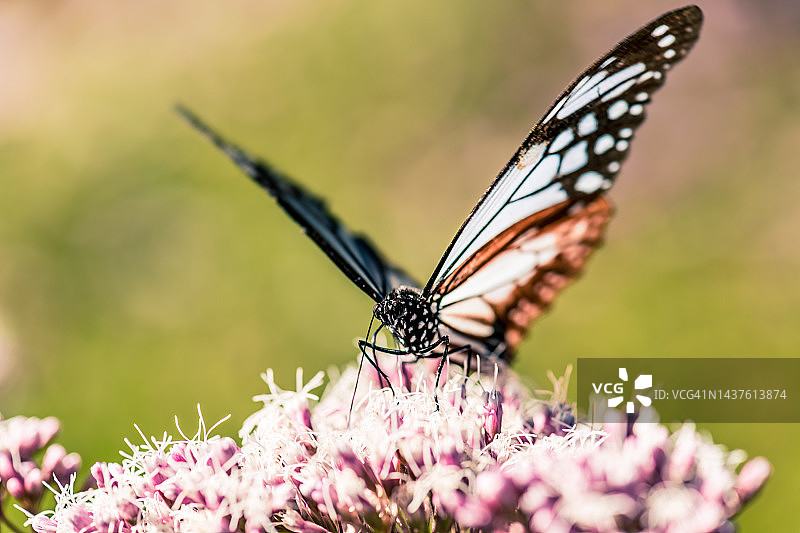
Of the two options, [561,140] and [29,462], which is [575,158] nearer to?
[561,140]

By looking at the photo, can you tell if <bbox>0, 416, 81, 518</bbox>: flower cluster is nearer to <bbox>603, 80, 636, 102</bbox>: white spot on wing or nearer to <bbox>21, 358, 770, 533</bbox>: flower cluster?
<bbox>21, 358, 770, 533</bbox>: flower cluster

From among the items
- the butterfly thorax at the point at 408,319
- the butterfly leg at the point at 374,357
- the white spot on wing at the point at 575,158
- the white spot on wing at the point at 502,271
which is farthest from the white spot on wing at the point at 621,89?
the butterfly leg at the point at 374,357

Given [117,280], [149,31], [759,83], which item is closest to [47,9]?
[149,31]

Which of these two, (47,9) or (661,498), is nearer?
(661,498)

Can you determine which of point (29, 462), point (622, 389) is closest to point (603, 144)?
point (622, 389)

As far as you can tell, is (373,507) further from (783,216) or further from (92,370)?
(783,216)
